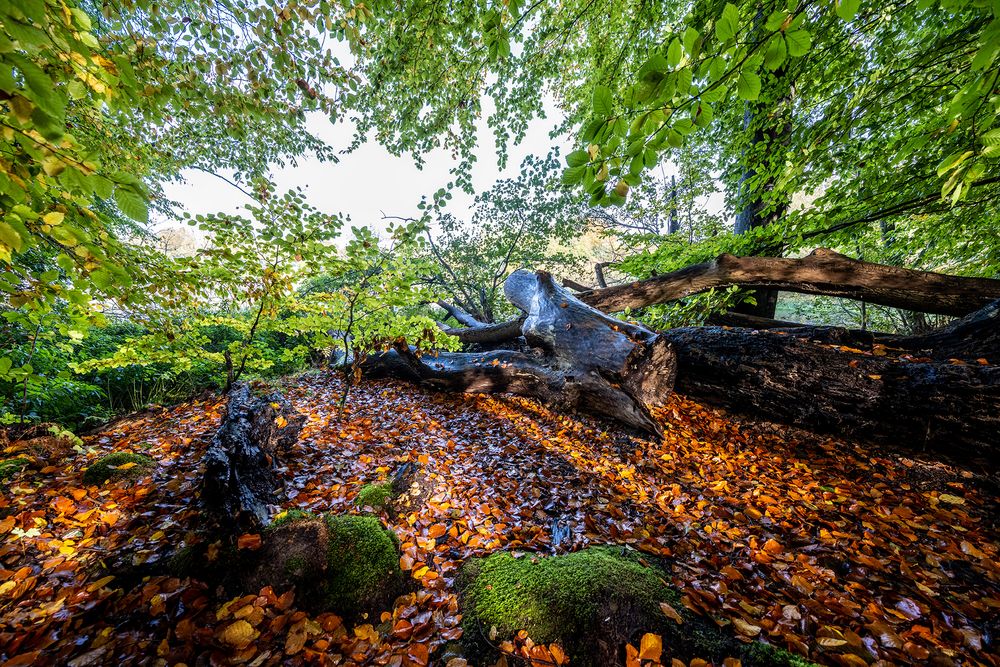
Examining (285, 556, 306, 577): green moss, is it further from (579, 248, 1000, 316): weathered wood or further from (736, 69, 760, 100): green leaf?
(579, 248, 1000, 316): weathered wood

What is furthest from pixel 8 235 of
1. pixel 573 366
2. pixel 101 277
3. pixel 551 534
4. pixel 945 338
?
pixel 945 338

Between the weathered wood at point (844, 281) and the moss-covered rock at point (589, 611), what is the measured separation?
14.1 ft

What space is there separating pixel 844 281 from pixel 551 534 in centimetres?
529

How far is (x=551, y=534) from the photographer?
2.81 m

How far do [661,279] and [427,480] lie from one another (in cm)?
469

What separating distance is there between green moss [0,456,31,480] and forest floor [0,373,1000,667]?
0.13 m

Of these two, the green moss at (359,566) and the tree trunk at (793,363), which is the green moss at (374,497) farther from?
the tree trunk at (793,363)

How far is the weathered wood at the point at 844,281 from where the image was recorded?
4.18 meters

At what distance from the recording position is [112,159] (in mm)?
3439

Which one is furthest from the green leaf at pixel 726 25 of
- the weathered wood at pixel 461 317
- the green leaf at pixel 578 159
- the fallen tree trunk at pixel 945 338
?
the weathered wood at pixel 461 317

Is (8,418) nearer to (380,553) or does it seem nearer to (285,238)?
(285,238)

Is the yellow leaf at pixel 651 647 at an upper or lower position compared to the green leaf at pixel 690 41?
lower

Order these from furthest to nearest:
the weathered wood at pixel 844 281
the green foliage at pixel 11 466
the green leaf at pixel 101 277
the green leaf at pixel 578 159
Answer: the weathered wood at pixel 844 281 < the green foliage at pixel 11 466 < the green leaf at pixel 101 277 < the green leaf at pixel 578 159

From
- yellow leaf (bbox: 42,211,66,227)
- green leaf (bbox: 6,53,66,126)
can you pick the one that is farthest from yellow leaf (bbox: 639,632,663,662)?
green leaf (bbox: 6,53,66,126)
